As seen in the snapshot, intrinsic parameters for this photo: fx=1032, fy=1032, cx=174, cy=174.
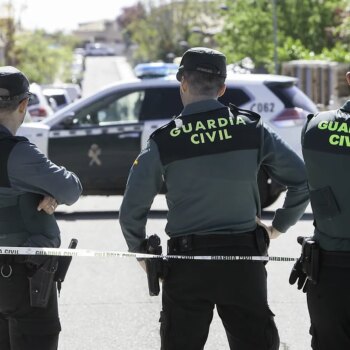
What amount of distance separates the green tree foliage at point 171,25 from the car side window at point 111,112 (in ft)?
238

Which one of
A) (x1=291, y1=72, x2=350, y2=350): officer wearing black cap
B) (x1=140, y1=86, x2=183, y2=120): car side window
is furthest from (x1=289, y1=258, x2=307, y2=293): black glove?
(x1=140, y1=86, x2=183, y2=120): car side window

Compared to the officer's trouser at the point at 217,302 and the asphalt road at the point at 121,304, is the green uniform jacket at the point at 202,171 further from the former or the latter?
the asphalt road at the point at 121,304

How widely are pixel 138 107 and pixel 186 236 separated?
875 centimetres

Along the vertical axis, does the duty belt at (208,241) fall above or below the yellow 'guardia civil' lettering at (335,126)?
below

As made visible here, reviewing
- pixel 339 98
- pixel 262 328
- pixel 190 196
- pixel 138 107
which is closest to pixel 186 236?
pixel 190 196

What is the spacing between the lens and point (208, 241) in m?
4.34

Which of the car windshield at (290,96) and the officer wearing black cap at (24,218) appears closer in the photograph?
the officer wearing black cap at (24,218)

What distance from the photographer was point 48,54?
79688mm

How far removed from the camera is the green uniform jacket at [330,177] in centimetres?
419

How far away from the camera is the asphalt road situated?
6.85m

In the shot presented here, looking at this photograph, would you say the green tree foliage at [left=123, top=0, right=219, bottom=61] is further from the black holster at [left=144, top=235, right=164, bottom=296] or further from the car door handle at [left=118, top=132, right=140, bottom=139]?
the black holster at [left=144, top=235, right=164, bottom=296]

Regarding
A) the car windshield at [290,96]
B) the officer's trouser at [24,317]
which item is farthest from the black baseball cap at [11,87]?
the car windshield at [290,96]

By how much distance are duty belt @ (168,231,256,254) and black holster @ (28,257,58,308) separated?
0.55m

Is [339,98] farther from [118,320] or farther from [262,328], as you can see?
[262,328]
